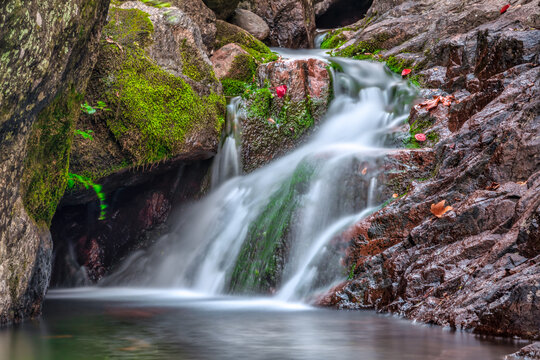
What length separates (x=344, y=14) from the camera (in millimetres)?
19359

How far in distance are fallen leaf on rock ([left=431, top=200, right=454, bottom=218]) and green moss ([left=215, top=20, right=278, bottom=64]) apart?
6262 mm

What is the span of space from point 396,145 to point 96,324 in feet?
16.9

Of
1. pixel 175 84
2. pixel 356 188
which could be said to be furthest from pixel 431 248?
pixel 175 84

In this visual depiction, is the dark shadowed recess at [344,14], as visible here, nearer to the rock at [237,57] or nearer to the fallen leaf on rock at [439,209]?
the rock at [237,57]

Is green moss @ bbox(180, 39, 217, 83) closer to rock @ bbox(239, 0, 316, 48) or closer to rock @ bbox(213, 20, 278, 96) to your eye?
rock @ bbox(213, 20, 278, 96)

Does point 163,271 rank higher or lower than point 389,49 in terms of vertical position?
lower

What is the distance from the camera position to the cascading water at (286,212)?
19.9 ft

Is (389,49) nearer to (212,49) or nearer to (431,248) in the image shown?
(212,49)

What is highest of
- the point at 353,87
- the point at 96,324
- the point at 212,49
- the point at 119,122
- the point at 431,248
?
the point at 212,49

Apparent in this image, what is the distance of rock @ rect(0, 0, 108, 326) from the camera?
3186 millimetres

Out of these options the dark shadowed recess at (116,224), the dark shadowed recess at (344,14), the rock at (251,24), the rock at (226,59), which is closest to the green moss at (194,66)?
the rock at (226,59)

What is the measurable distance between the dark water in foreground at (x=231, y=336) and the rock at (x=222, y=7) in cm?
822

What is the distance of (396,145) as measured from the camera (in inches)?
306

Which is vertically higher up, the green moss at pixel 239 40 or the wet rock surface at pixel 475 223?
the green moss at pixel 239 40
